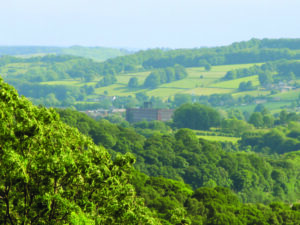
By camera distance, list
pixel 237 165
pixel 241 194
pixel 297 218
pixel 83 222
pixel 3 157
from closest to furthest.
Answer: pixel 3 157 < pixel 83 222 < pixel 297 218 < pixel 241 194 < pixel 237 165

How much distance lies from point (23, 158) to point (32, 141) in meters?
1.51

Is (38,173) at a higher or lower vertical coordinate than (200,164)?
higher

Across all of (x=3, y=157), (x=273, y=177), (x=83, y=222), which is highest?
(x=3, y=157)

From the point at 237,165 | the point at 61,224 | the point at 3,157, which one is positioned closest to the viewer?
the point at 3,157

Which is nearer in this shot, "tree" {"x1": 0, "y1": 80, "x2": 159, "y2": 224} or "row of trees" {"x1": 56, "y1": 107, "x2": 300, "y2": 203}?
"tree" {"x1": 0, "y1": 80, "x2": 159, "y2": 224}

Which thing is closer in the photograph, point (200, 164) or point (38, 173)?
point (38, 173)

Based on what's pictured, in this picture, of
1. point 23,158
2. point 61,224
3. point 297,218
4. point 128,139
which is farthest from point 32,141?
point 128,139

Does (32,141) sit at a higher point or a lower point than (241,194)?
higher

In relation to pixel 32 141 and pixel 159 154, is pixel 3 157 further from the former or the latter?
A: pixel 159 154

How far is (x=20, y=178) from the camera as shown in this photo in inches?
1161

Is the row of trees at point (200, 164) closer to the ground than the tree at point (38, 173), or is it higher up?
closer to the ground

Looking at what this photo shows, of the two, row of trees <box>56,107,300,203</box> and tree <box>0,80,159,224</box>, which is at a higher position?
tree <box>0,80,159,224</box>

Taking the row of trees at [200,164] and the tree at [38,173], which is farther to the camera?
the row of trees at [200,164]

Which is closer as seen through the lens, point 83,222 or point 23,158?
point 23,158
